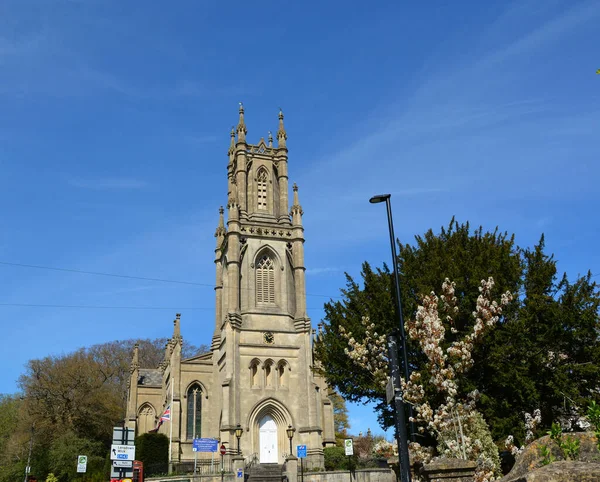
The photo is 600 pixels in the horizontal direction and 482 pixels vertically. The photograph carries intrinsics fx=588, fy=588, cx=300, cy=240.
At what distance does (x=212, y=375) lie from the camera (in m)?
47.4

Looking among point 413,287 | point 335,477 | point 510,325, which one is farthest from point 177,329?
point 510,325

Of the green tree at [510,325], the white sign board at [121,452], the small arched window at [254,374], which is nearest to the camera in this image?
the white sign board at [121,452]

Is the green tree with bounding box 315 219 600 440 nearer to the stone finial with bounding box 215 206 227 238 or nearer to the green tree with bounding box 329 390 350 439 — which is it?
the stone finial with bounding box 215 206 227 238

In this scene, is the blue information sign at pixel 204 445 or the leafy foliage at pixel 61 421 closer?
the blue information sign at pixel 204 445

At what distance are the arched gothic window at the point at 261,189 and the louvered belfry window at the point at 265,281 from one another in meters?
5.40

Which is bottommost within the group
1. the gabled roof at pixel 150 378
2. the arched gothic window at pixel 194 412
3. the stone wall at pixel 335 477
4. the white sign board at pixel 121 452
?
the stone wall at pixel 335 477

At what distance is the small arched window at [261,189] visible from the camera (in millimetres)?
51209

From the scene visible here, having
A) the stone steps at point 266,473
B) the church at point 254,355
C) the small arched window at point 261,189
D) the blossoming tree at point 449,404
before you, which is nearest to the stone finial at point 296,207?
the church at point 254,355

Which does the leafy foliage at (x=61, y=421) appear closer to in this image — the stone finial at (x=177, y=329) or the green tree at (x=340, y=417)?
the stone finial at (x=177, y=329)

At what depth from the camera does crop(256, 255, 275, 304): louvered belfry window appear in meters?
46.6

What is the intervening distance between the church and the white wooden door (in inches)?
2.7

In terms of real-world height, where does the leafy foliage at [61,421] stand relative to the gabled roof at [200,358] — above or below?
below

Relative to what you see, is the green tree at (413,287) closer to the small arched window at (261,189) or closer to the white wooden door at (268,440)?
the white wooden door at (268,440)

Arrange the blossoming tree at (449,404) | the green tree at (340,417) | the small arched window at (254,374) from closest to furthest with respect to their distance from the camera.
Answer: the blossoming tree at (449,404)
the small arched window at (254,374)
the green tree at (340,417)
